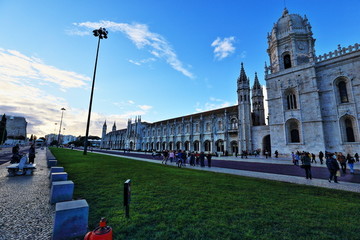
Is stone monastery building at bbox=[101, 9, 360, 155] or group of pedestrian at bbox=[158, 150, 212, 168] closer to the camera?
group of pedestrian at bbox=[158, 150, 212, 168]

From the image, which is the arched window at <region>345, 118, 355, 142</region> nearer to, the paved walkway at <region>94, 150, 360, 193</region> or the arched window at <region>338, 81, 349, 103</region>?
the arched window at <region>338, 81, 349, 103</region>

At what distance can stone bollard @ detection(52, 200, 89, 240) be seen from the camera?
287 cm

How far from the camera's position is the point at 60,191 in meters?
4.86

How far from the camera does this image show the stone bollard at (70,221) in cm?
287

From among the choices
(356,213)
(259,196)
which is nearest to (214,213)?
(259,196)

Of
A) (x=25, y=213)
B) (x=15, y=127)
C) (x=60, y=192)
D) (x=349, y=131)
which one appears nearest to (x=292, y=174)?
(x=60, y=192)

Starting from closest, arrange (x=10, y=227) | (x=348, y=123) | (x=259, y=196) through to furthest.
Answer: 1. (x=10, y=227)
2. (x=259, y=196)
3. (x=348, y=123)

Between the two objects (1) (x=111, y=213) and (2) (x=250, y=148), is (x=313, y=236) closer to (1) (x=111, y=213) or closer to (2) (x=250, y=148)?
(1) (x=111, y=213)

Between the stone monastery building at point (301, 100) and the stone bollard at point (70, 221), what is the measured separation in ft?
101

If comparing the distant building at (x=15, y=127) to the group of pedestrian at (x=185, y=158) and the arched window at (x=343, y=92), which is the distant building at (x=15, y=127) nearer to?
the group of pedestrian at (x=185, y=158)

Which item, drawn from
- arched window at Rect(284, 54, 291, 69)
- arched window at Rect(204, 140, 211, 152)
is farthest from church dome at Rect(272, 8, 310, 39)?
arched window at Rect(204, 140, 211, 152)

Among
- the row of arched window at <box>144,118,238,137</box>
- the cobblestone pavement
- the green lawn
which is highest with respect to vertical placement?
the row of arched window at <box>144,118,238,137</box>

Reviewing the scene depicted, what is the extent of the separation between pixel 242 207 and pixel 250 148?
107ft

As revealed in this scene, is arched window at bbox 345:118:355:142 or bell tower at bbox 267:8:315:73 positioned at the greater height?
bell tower at bbox 267:8:315:73
